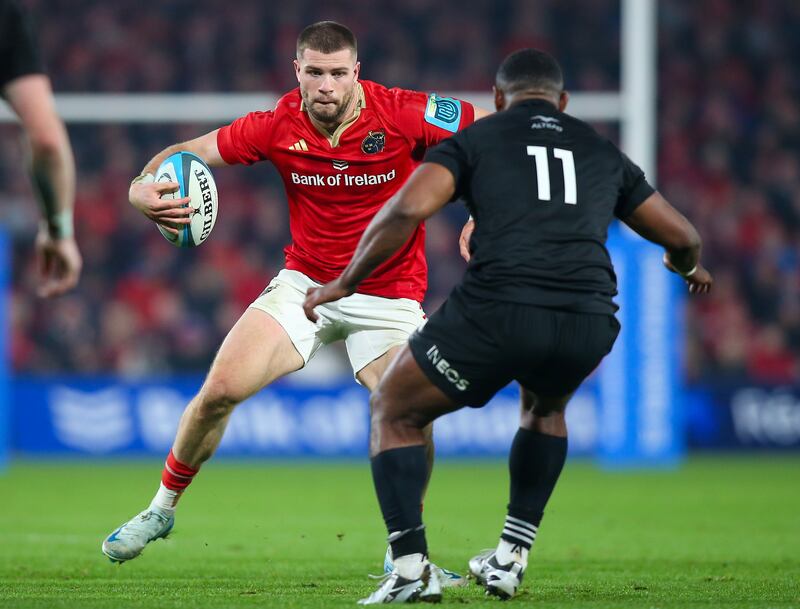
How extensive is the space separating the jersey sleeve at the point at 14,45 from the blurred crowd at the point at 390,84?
36.6 ft

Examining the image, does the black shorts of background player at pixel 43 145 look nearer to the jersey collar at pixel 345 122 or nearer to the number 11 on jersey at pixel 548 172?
the number 11 on jersey at pixel 548 172

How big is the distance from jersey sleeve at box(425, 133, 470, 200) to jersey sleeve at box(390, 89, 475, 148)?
1.35 metres

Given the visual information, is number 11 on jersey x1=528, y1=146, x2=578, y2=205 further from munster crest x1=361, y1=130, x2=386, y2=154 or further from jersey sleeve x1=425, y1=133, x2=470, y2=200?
munster crest x1=361, y1=130, x2=386, y2=154

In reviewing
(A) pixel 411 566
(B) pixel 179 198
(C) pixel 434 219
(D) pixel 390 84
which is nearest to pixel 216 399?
(B) pixel 179 198

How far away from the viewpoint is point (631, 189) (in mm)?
4984

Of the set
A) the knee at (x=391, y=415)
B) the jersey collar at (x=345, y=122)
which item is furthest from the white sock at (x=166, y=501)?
the jersey collar at (x=345, y=122)

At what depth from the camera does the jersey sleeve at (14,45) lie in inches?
165

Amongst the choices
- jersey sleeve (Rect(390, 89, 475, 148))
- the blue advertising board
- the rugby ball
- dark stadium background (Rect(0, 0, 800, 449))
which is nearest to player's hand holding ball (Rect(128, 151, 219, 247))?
the rugby ball

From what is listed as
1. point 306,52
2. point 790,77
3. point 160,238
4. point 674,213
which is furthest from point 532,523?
point 790,77

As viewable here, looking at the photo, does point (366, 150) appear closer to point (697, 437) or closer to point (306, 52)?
point (306, 52)

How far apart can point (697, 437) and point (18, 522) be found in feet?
28.5

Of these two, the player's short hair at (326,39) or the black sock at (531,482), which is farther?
the player's short hair at (326,39)

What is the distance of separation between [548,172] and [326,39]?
1634 mm

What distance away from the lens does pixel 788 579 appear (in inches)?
228
